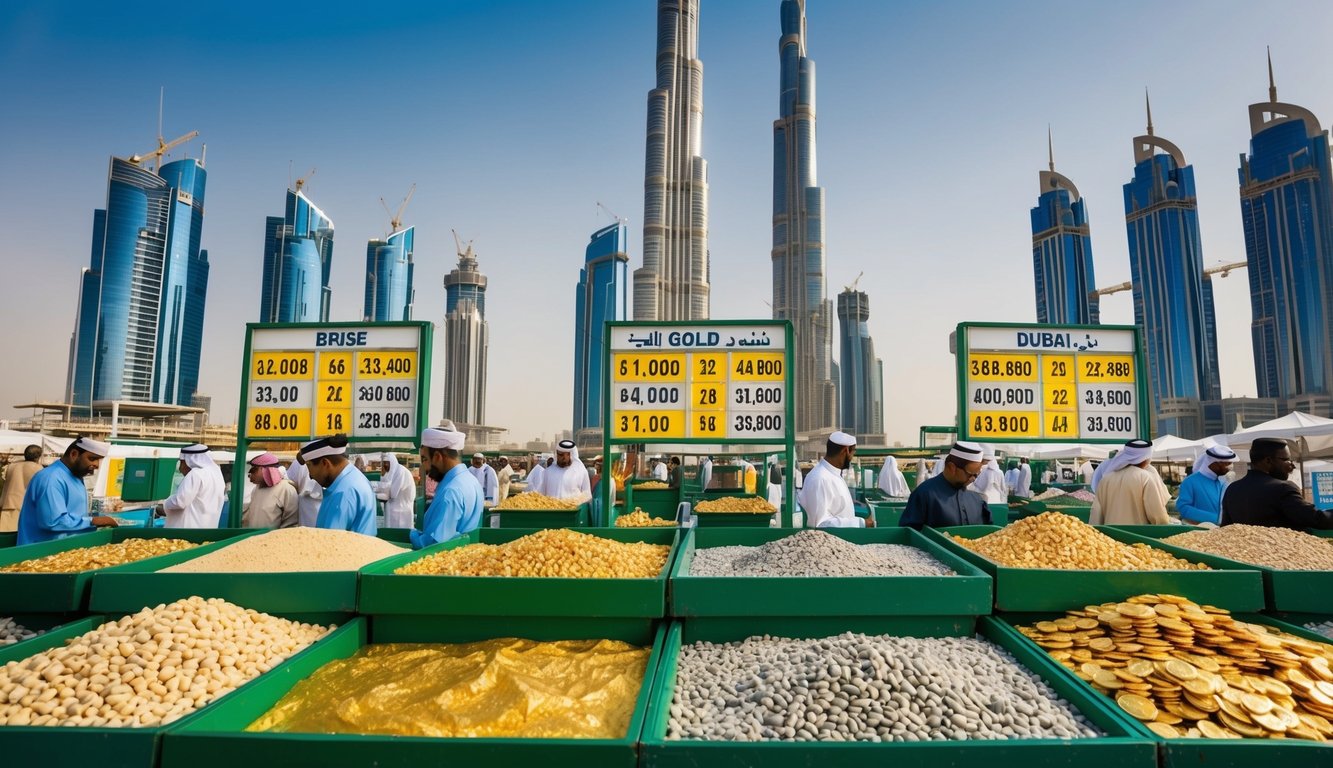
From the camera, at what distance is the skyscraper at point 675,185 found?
108625mm

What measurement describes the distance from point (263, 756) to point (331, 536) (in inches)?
66.9

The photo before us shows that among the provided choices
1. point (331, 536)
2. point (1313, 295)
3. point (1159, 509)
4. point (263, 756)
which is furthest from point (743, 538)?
point (1313, 295)

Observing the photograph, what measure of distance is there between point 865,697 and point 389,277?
17837 cm

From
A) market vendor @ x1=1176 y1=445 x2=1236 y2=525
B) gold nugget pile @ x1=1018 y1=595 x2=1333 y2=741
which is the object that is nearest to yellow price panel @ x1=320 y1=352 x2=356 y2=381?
gold nugget pile @ x1=1018 y1=595 x2=1333 y2=741

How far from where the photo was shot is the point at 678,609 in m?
2.71

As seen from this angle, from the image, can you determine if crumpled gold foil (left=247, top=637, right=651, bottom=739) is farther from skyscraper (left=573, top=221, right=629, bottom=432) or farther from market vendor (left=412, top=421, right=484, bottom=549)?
skyscraper (left=573, top=221, right=629, bottom=432)

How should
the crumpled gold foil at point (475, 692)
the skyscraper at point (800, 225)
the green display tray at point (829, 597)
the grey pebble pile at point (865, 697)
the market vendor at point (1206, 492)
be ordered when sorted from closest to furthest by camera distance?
the grey pebble pile at point (865, 697)
the crumpled gold foil at point (475, 692)
the green display tray at point (829, 597)
the market vendor at point (1206, 492)
the skyscraper at point (800, 225)

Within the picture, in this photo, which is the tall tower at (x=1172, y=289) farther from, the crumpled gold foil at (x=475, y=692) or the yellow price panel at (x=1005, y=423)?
the crumpled gold foil at (x=475, y=692)

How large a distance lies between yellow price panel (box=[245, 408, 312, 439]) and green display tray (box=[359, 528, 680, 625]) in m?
3.42

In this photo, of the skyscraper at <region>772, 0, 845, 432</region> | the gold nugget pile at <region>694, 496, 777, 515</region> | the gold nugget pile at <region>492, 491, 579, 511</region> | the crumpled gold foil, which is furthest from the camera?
the skyscraper at <region>772, 0, 845, 432</region>

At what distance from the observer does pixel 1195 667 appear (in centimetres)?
223

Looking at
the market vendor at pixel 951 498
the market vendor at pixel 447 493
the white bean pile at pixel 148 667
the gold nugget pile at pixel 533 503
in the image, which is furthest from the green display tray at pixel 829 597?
the gold nugget pile at pixel 533 503

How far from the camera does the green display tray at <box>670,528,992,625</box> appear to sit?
2658 millimetres

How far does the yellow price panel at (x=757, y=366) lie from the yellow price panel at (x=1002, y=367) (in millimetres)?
1736
